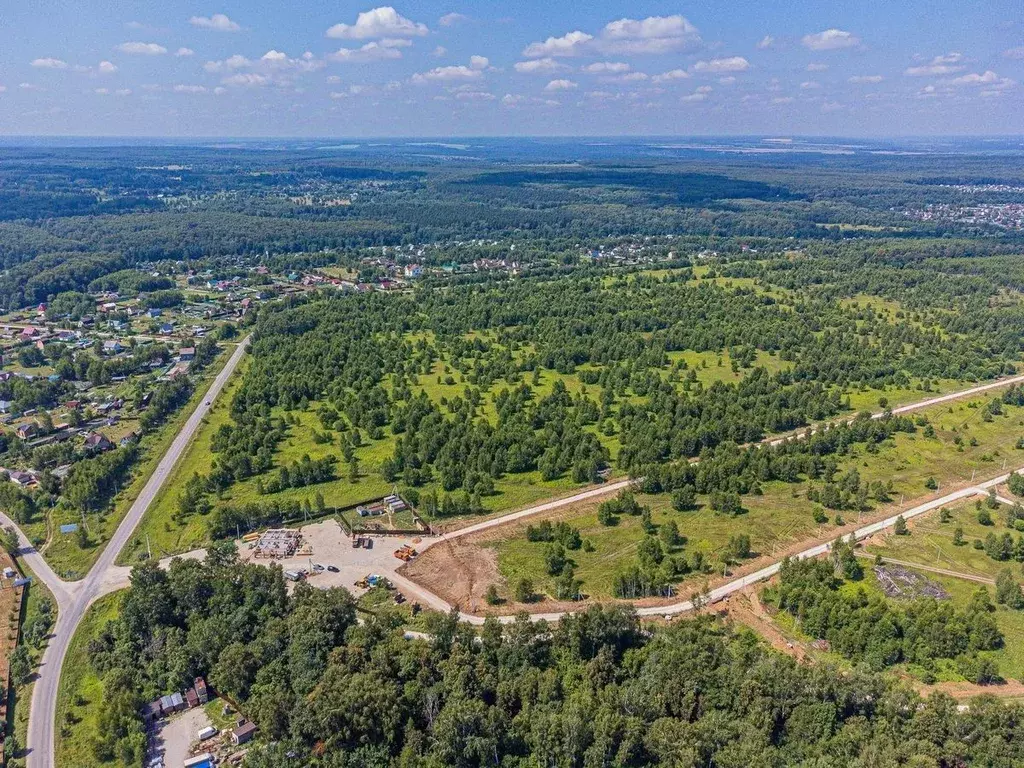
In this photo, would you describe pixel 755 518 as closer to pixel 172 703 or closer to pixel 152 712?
pixel 172 703

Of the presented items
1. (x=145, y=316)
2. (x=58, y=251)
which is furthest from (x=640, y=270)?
(x=58, y=251)

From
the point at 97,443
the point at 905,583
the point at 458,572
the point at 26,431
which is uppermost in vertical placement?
the point at 97,443

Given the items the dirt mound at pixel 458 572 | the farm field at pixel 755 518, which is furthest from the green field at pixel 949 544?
the dirt mound at pixel 458 572

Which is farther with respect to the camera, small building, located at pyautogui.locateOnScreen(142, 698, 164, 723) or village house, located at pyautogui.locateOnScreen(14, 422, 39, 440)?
village house, located at pyautogui.locateOnScreen(14, 422, 39, 440)

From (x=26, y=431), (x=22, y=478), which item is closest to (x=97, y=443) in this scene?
(x=22, y=478)

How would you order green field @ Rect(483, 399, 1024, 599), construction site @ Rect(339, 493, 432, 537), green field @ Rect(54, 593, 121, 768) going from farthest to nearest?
construction site @ Rect(339, 493, 432, 537) < green field @ Rect(483, 399, 1024, 599) < green field @ Rect(54, 593, 121, 768)

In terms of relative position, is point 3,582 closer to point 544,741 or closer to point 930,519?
point 544,741

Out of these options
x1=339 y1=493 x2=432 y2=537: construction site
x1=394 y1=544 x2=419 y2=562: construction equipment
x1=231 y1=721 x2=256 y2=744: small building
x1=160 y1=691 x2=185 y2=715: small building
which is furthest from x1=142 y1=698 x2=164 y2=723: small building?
x1=339 y1=493 x2=432 y2=537: construction site

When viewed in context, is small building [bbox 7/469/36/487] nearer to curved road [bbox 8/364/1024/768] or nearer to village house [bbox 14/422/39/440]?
curved road [bbox 8/364/1024/768]
